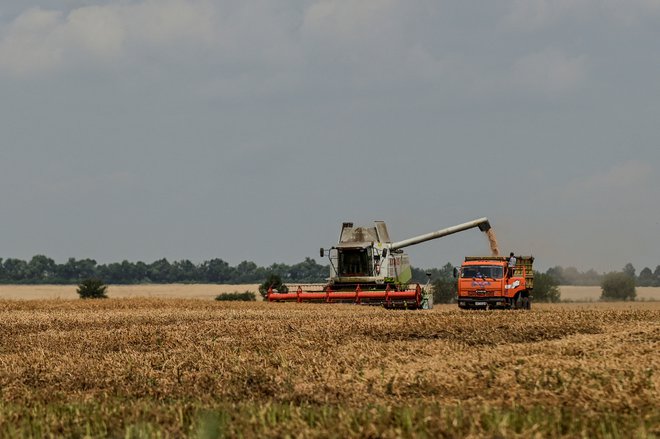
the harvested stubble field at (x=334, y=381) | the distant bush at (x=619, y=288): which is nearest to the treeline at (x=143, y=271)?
the distant bush at (x=619, y=288)

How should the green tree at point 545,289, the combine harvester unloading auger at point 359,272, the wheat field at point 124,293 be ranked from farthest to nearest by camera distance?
the wheat field at point 124,293, the green tree at point 545,289, the combine harvester unloading auger at point 359,272

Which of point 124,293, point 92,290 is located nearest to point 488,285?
point 92,290

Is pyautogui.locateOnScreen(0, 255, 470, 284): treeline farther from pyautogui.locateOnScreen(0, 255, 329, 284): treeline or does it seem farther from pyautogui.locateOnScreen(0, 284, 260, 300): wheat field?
pyautogui.locateOnScreen(0, 284, 260, 300): wheat field

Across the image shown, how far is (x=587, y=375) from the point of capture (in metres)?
12.1

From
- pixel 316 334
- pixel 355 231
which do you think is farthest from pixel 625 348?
pixel 355 231

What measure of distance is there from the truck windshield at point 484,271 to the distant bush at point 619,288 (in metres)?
47.0

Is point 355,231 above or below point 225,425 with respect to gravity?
above

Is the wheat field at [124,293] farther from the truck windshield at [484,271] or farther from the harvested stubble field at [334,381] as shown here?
the harvested stubble field at [334,381]

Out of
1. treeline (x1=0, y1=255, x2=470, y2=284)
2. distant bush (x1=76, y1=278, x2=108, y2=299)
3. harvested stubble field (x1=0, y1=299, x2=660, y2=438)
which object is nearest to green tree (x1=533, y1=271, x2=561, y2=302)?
distant bush (x1=76, y1=278, x2=108, y2=299)

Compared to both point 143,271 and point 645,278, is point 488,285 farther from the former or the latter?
point 143,271

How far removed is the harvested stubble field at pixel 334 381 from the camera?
909 centimetres

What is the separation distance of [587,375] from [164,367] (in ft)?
21.4

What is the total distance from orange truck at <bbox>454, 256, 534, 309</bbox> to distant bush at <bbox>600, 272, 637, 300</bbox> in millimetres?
45675

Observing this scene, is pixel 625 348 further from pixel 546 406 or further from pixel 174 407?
pixel 174 407
